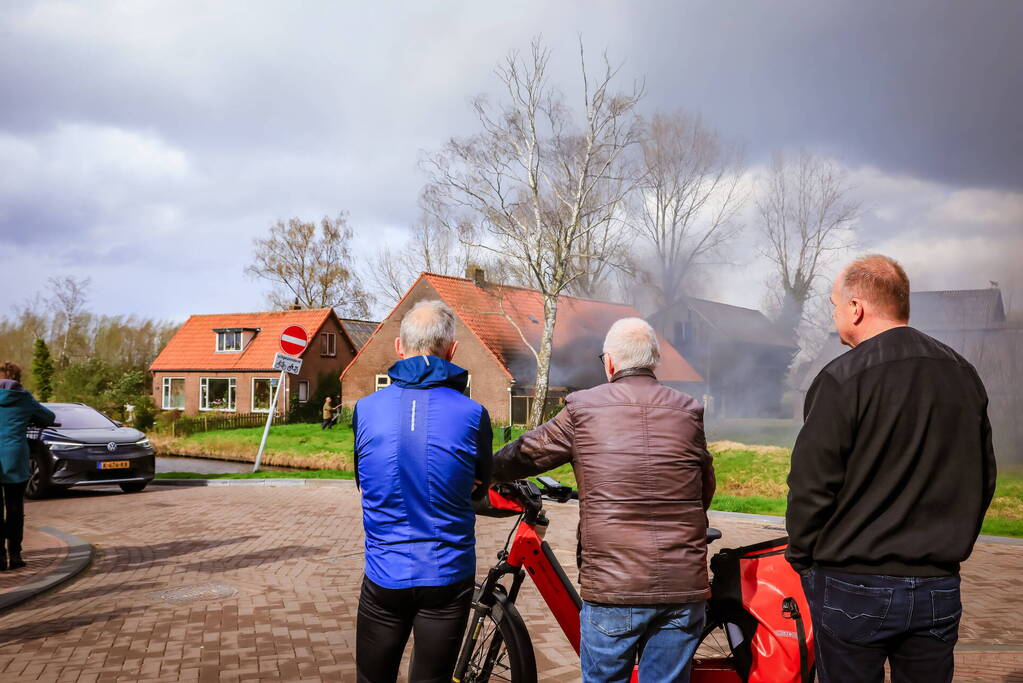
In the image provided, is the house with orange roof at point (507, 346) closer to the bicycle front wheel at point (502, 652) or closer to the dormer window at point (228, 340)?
the dormer window at point (228, 340)

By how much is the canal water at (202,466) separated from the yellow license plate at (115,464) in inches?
371

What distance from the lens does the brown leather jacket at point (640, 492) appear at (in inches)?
109

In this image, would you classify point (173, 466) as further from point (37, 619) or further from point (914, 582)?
point (914, 582)

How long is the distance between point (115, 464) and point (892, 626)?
Result: 12570 millimetres

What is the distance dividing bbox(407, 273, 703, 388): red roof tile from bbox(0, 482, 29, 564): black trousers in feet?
77.8

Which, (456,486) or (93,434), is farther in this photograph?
(93,434)

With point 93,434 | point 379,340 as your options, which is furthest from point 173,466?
point 379,340

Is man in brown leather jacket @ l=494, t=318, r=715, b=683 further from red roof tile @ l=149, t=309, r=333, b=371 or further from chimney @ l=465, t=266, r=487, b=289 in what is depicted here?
red roof tile @ l=149, t=309, r=333, b=371

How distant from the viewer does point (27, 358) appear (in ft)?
164

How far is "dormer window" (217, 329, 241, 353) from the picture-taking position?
44469mm

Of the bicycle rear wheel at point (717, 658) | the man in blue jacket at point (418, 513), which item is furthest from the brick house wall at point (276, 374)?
the man in blue jacket at point (418, 513)

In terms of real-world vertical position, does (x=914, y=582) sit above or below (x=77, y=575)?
above

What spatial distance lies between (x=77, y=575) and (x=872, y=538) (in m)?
6.98

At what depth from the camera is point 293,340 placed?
1551cm
